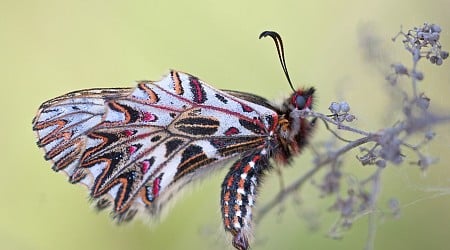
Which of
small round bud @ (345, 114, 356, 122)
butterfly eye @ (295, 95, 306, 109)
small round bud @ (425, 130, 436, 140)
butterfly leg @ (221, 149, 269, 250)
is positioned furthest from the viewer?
butterfly eye @ (295, 95, 306, 109)

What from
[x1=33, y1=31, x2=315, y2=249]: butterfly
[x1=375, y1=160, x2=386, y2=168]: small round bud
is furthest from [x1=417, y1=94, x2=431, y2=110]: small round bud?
[x1=33, y1=31, x2=315, y2=249]: butterfly

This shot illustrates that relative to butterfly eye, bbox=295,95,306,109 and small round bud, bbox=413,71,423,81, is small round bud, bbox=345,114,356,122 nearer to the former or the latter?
small round bud, bbox=413,71,423,81

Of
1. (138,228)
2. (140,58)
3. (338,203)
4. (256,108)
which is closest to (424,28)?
(338,203)

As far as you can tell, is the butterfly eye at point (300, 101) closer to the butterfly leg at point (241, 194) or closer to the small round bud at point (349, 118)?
the butterfly leg at point (241, 194)

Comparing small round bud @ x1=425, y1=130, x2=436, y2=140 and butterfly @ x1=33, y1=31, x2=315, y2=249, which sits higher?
butterfly @ x1=33, y1=31, x2=315, y2=249

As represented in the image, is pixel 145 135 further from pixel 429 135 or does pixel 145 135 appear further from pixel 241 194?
pixel 429 135

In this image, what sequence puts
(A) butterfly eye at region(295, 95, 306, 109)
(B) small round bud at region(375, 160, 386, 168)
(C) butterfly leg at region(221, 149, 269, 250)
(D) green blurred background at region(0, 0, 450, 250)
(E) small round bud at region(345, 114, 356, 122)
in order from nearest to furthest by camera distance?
(B) small round bud at region(375, 160, 386, 168)
(E) small round bud at region(345, 114, 356, 122)
(C) butterfly leg at region(221, 149, 269, 250)
(A) butterfly eye at region(295, 95, 306, 109)
(D) green blurred background at region(0, 0, 450, 250)

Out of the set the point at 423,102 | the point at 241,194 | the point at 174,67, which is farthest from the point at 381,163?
the point at 174,67
